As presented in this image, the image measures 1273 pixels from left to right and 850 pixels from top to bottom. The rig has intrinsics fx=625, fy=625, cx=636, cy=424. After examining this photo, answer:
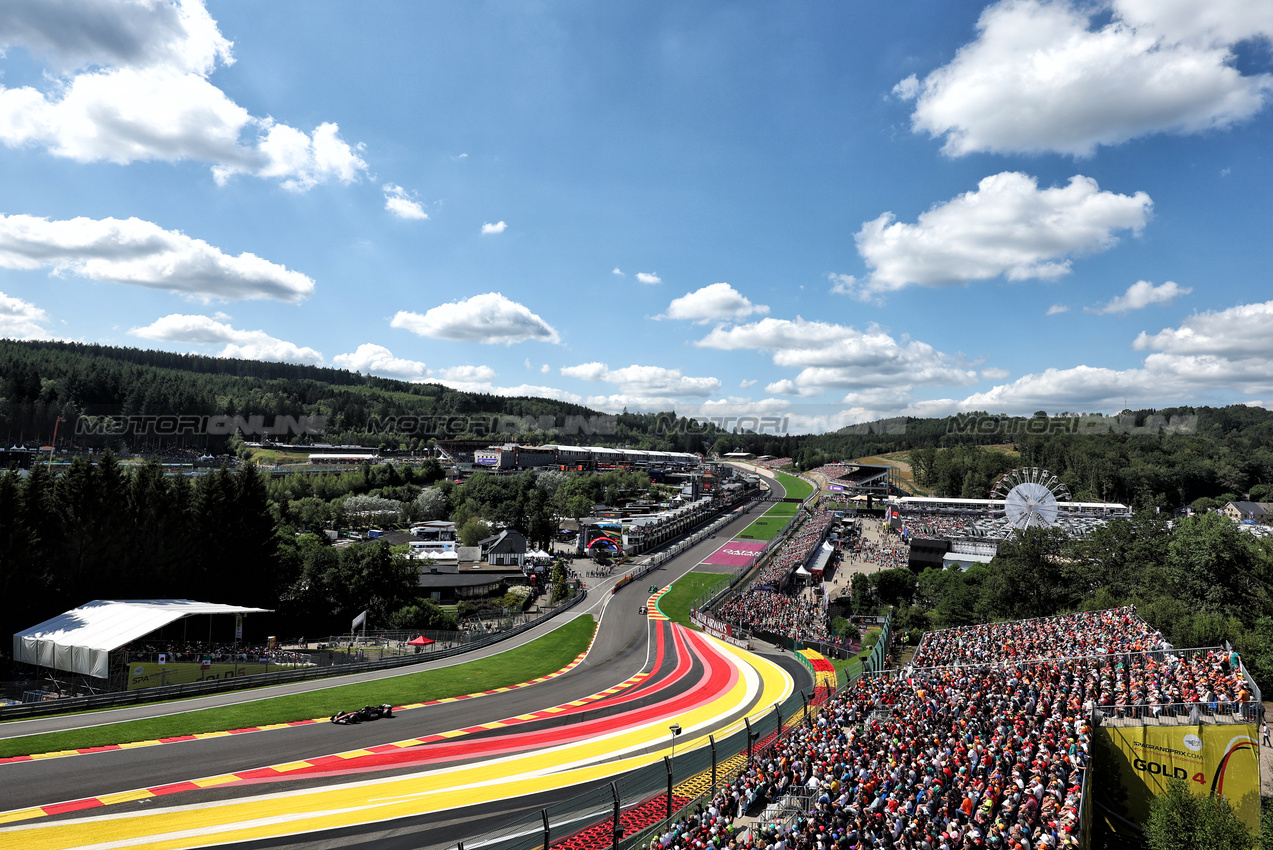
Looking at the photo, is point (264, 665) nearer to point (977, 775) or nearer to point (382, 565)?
point (382, 565)

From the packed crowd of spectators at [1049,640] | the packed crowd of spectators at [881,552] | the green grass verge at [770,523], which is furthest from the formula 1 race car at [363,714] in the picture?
the green grass verge at [770,523]

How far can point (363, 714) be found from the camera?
2542 cm

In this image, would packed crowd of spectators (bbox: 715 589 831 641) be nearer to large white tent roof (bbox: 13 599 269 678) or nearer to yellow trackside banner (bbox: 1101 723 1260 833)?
yellow trackside banner (bbox: 1101 723 1260 833)

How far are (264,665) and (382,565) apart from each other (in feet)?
49.0

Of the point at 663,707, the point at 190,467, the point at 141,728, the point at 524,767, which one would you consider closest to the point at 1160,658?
the point at 663,707

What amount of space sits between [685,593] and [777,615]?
12415mm

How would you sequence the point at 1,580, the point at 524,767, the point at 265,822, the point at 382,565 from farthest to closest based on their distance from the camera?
the point at 382,565 → the point at 1,580 → the point at 524,767 → the point at 265,822

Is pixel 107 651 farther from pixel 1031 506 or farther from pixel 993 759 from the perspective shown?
pixel 1031 506

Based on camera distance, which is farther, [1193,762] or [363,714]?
[363,714]

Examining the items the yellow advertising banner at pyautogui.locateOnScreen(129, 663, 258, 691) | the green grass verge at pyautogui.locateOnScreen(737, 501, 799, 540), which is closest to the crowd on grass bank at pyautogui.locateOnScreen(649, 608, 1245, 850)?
the yellow advertising banner at pyautogui.locateOnScreen(129, 663, 258, 691)

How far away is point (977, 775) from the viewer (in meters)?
15.2

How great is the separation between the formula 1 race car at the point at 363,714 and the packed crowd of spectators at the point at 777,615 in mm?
27043

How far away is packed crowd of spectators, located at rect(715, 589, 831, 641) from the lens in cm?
4572

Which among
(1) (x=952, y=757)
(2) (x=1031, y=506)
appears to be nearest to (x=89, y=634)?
(1) (x=952, y=757)
